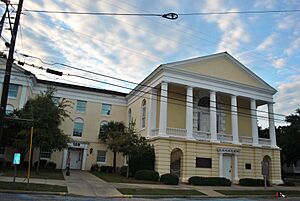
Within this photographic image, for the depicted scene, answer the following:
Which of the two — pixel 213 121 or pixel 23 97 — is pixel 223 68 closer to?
pixel 213 121

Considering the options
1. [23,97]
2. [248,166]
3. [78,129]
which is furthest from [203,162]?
[23,97]

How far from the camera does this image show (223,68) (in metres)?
32.2

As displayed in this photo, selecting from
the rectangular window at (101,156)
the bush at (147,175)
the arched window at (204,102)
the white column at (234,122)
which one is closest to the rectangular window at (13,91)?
the rectangular window at (101,156)

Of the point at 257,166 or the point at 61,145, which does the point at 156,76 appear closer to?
the point at 61,145

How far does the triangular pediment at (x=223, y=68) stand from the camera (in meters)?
30.0

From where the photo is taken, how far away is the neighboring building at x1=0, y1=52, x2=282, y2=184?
2780cm

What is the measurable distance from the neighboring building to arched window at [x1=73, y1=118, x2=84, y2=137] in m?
0.01

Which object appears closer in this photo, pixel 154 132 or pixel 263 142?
pixel 154 132

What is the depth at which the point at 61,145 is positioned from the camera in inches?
1046

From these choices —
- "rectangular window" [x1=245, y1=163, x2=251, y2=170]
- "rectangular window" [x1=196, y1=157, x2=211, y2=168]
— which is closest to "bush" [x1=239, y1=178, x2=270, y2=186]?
"rectangular window" [x1=245, y1=163, x2=251, y2=170]

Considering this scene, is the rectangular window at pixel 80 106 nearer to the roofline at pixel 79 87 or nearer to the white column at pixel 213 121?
the roofline at pixel 79 87

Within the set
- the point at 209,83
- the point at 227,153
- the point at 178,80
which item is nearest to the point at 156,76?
the point at 178,80

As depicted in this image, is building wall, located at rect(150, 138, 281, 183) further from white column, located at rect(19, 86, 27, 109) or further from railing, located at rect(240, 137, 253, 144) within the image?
white column, located at rect(19, 86, 27, 109)

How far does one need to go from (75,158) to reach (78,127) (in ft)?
13.3
